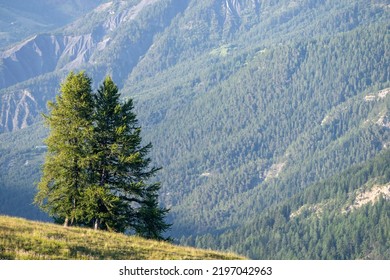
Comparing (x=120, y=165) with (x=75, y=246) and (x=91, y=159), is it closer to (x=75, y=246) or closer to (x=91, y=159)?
(x=91, y=159)

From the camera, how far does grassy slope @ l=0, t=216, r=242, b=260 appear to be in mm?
39531

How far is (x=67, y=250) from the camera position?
1599 inches

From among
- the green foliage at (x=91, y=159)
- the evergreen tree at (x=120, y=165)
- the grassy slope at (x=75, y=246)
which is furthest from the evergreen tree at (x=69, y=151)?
the grassy slope at (x=75, y=246)

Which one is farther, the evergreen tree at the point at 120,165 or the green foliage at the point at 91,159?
the evergreen tree at the point at 120,165

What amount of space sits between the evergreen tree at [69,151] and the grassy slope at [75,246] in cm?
658

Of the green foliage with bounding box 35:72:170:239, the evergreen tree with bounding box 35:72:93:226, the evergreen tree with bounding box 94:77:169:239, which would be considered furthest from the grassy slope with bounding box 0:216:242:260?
the evergreen tree with bounding box 94:77:169:239

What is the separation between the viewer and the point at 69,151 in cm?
5750

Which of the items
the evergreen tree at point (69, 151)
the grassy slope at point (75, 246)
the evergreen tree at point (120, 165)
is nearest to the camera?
the grassy slope at point (75, 246)

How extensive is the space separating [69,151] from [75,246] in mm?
16324

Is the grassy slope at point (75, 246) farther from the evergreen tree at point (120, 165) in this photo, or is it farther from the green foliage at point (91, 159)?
the evergreen tree at point (120, 165)

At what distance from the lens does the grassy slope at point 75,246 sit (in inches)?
1556

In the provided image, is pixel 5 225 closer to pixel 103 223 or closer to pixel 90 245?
pixel 90 245

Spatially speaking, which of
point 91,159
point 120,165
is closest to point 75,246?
point 91,159
